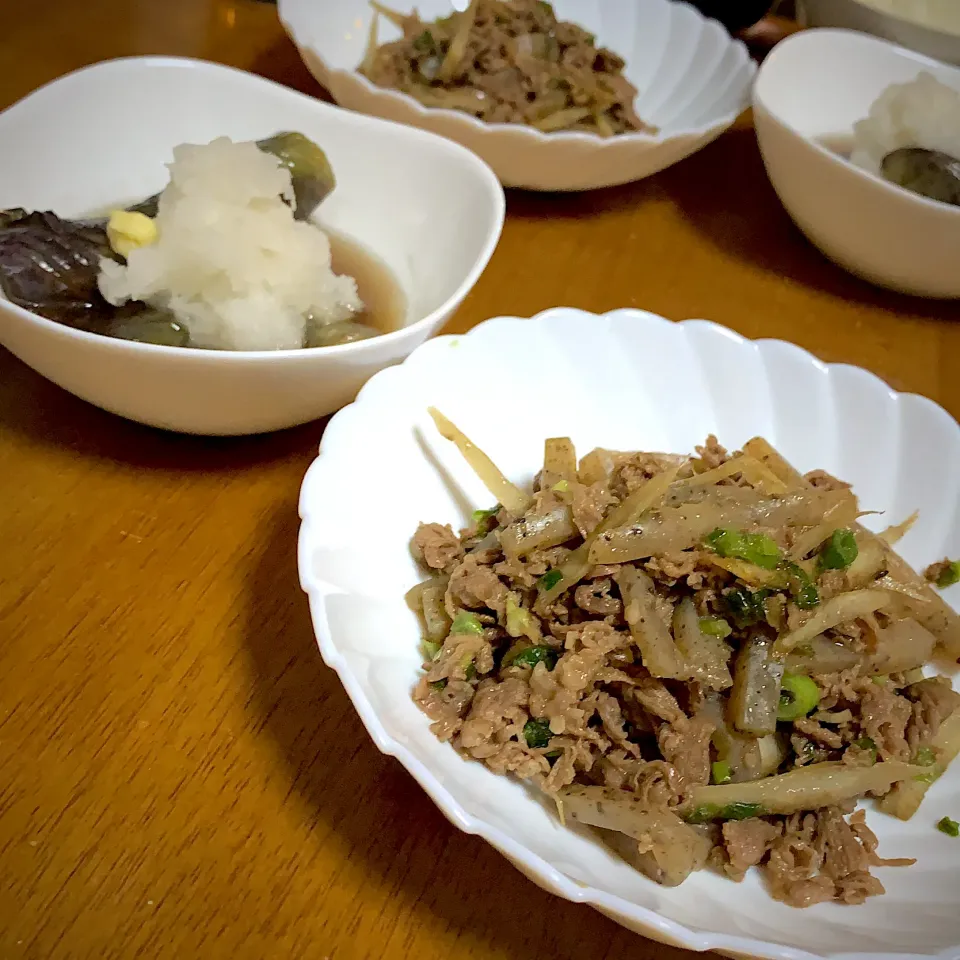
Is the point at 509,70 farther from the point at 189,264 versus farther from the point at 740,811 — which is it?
the point at 740,811

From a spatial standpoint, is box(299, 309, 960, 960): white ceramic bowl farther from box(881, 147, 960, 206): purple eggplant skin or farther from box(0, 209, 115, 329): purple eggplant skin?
box(881, 147, 960, 206): purple eggplant skin

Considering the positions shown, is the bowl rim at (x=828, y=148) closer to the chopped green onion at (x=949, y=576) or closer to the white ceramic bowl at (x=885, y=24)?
the white ceramic bowl at (x=885, y=24)

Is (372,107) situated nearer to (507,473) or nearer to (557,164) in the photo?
(557,164)

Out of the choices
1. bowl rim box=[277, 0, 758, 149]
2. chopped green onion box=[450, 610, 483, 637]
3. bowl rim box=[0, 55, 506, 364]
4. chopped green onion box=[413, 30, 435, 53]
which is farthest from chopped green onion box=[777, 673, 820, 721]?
chopped green onion box=[413, 30, 435, 53]

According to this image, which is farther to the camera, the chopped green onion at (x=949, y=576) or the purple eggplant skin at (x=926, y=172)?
the purple eggplant skin at (x=926, y=172)

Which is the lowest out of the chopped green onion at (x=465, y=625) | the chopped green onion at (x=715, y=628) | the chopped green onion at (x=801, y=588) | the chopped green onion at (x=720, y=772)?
the chopped green onion at (x=720, y=772)

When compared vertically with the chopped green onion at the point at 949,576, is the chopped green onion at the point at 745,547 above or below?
above

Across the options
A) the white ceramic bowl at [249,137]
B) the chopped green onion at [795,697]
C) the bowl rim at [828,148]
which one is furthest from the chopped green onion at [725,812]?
the bowl rim at [828,148]
